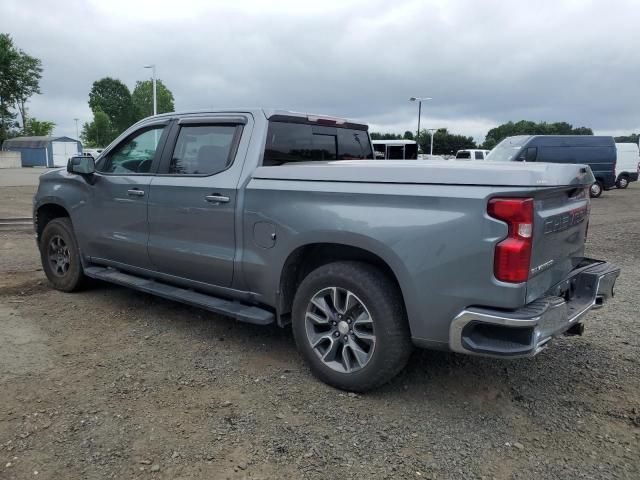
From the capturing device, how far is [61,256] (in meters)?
5.63

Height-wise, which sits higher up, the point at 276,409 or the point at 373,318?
the point at 373,318

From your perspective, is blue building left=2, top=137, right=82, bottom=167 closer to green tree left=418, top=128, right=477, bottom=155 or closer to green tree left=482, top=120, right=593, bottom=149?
green tree left=418, top=128, right=477, bottom=155

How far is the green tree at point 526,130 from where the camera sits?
8149 centimetres

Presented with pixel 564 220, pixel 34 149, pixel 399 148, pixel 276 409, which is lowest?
pixel 276 409

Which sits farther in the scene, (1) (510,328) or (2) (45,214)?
(2) (45,214)

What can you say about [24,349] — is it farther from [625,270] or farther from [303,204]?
[625,270]

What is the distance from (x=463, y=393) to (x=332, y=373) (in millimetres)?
873

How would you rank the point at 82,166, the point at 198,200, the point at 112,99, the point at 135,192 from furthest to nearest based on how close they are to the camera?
the point at 112,99 < the point at 82,166 < the point at 135,192 < the point at 198,200

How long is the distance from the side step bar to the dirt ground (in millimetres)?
346

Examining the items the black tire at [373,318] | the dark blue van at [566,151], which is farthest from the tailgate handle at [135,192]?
the dark blue van at [566,151]

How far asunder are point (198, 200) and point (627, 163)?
25341 millimetres

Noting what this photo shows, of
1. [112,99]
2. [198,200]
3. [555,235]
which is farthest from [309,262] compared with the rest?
[112,99]

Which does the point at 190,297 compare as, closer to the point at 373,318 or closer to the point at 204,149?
the point at 204,149

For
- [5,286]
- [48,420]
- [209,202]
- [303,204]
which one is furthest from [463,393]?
[5,286]
